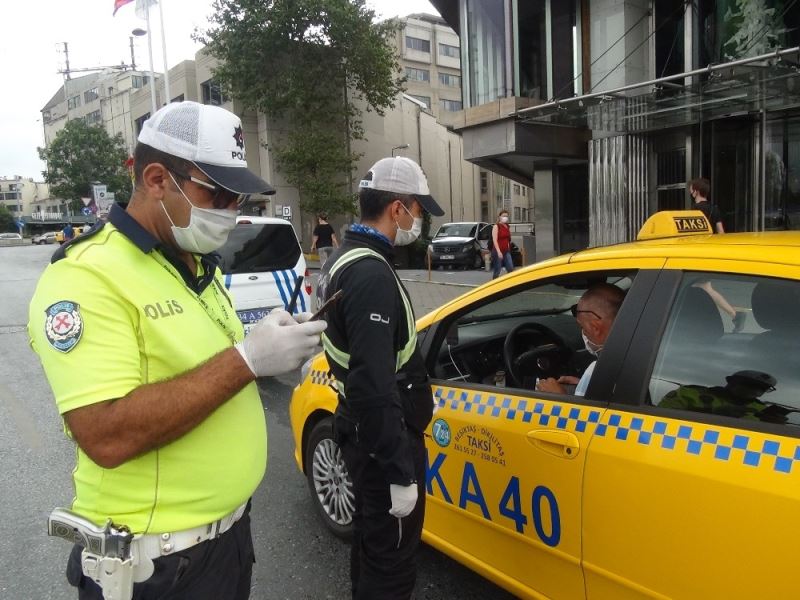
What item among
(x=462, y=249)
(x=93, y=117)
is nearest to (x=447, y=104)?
(x=93, y=117)

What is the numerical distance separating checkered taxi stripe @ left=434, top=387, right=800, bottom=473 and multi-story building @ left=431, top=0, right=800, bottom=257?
1031cm

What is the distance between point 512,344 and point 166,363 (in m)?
2.18

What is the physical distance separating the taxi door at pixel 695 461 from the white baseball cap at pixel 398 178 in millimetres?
923

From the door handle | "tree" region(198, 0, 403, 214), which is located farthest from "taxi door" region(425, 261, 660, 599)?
"tree" region(198, 0, 403, 214)

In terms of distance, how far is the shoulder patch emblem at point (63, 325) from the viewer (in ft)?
4.14

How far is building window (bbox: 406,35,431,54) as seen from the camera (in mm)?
54562

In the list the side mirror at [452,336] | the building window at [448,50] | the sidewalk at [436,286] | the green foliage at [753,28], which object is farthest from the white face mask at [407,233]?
the building window at [448,50]

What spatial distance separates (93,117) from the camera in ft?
203

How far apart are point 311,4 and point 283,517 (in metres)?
25.2

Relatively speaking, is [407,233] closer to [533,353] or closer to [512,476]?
[512,476]

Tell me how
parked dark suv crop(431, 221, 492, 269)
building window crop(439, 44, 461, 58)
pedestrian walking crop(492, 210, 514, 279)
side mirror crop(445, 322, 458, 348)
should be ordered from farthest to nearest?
building window crop(439, 44, 461, 58) < parked dark suv crop(431, 221, 492, 269) < pedestrian walking crop(492, 210, 514, 279) < side mirror crop(445, 322, 458, 348)

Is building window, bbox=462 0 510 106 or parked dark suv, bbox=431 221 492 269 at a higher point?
building window, bbox=462 0 510 106

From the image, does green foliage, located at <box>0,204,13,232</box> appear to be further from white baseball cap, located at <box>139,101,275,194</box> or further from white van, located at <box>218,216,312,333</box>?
white baseball cap, located at <box>139,101,275,194</box>

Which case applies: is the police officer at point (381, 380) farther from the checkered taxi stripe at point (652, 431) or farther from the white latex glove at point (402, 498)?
the checkered taxi stripe at point (652, 431)
